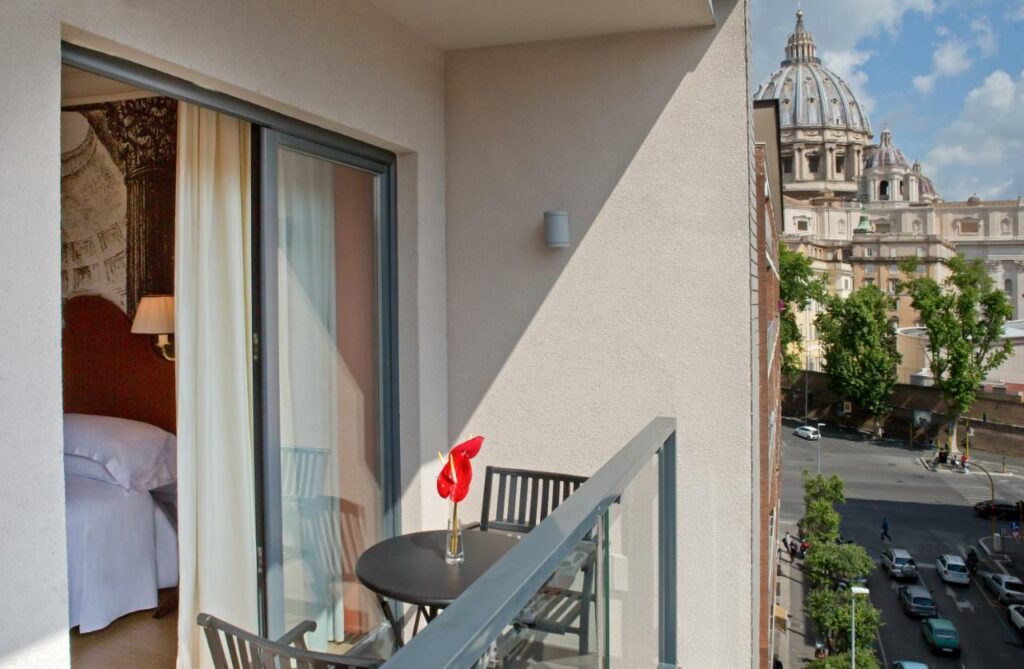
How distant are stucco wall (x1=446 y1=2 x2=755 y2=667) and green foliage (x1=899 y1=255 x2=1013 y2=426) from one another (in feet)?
108

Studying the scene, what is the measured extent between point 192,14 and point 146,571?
93.9 inches

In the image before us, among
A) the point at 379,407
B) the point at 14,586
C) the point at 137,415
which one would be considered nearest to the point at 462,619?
the point at 14,586

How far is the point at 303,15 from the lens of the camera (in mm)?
2793

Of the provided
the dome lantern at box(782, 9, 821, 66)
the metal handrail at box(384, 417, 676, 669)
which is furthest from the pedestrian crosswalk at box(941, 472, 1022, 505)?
the dome lantern at box(782, 9, 821, 66)

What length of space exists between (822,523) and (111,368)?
19.4m

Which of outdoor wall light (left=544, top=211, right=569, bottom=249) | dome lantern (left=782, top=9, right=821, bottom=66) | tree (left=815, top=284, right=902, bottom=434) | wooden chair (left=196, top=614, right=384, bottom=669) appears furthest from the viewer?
dome lantern (left=782, top=9, right=821, bottom=66)

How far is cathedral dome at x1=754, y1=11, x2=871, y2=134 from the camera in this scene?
76438 millimetres

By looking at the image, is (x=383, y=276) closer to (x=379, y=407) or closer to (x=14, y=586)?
(x=379, y=407)

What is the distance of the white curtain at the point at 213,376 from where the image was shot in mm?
2738

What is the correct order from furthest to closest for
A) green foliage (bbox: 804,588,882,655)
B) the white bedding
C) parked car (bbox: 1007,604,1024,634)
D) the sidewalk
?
parked car (bbox: 1007,604,1024,634)
the sidewalk
green foliage (bbox: 804,588,882,655)
the white bedding

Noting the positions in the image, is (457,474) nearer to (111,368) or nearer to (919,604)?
(111,368)

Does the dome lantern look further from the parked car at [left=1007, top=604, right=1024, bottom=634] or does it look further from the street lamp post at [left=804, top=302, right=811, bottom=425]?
the parked car at [left=1007, top=604, right=1024, bottom=634]

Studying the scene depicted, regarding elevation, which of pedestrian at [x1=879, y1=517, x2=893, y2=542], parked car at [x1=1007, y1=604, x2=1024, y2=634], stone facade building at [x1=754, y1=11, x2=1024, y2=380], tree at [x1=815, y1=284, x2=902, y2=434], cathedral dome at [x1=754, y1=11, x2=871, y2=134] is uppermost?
cathedral dome at [x1=754, y1=11, x2=871, y2=134]

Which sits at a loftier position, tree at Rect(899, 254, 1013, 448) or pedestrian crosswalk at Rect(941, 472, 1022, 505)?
tree at Rect(899, 254, 1013, 448)
